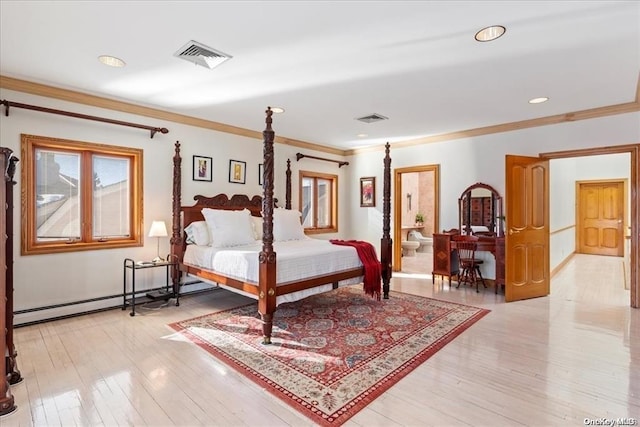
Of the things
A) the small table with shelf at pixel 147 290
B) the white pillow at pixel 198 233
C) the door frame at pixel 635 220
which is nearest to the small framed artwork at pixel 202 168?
the white pillow at pixel 198 233

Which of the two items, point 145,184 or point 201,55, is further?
point 145,184

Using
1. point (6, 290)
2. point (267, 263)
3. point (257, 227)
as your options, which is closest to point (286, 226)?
point (257, 227)

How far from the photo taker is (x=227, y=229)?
4418 millimetres

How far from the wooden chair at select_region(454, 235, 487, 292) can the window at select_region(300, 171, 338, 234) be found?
272 cm

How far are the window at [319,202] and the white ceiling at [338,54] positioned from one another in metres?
2.40

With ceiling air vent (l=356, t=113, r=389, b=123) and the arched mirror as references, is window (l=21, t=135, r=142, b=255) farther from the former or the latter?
the arched mirror

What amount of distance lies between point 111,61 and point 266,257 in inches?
91.1

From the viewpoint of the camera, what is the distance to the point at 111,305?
4.10m

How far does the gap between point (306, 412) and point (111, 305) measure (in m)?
3.27

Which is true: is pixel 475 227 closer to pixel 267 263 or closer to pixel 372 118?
pixel 372 118

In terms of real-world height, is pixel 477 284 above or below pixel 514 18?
below

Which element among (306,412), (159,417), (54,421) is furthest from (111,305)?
(306,412)

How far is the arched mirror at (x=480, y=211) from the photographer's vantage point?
17.1 feet

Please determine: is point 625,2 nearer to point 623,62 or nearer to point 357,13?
point 623,62
